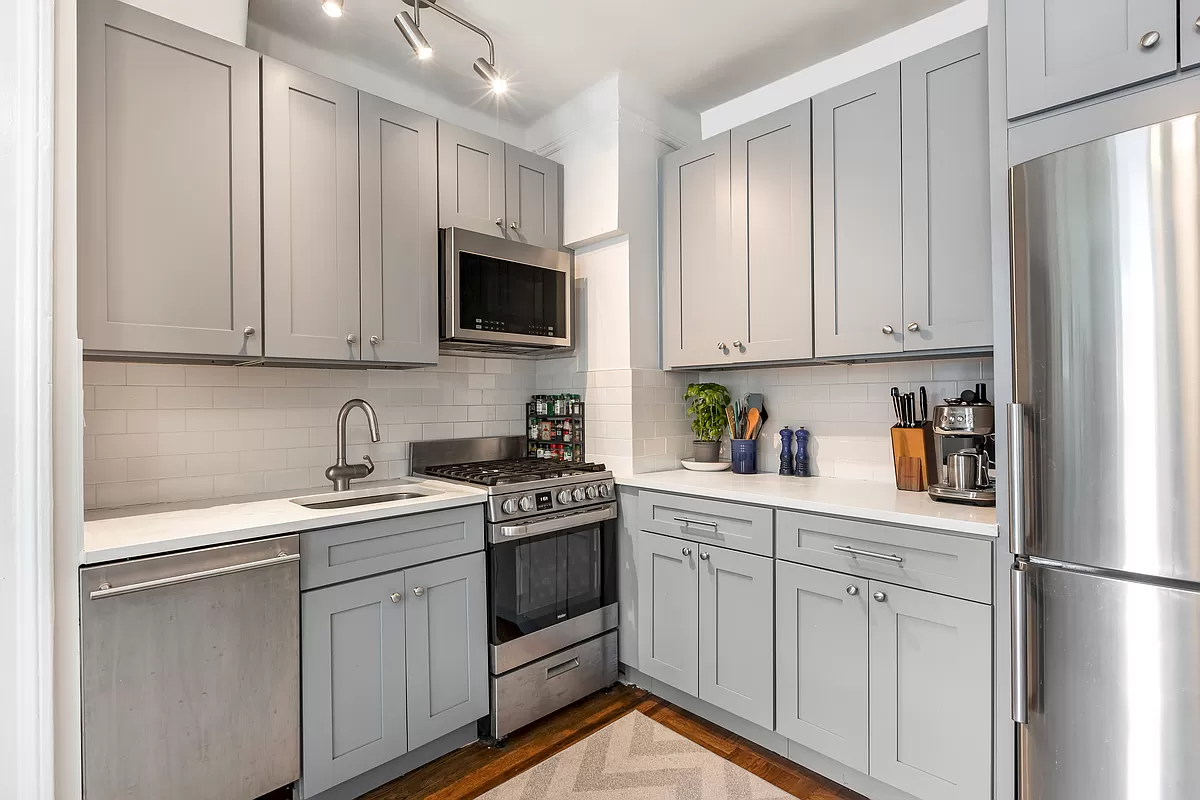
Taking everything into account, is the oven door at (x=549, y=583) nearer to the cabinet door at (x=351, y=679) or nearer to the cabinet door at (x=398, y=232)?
the cabinet door at (x=351, y=679)

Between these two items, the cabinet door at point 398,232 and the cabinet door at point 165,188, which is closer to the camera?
the cabinet door at point 165,188

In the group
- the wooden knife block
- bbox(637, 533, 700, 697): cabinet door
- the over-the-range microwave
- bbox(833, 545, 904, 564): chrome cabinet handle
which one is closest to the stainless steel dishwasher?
the over-the-range microwave

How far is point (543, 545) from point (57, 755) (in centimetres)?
147

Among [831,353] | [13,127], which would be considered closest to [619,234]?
[831,353]

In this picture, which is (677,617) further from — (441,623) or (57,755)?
(57,755)

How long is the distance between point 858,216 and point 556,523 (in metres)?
1.61

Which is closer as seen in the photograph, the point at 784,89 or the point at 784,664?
the point at 784,664

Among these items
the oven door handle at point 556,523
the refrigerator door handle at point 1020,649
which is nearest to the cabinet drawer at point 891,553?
the refrigerator door handle at point 1020,649

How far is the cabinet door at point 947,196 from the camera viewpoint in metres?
1.94

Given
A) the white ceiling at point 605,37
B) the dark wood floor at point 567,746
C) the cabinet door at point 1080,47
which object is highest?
the white ceiling at point 605,37

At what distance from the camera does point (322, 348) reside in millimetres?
2174

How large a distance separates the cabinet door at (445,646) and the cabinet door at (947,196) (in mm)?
1789

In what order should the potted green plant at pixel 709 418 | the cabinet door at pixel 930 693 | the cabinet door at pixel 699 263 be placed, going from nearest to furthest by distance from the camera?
the cabinet door at pixel 930 693 → the cabinet door at pixel 699 263 → the potted green plant at pixel 709 418

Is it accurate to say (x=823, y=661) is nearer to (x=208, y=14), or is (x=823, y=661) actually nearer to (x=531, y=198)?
(x=531, y=198)
